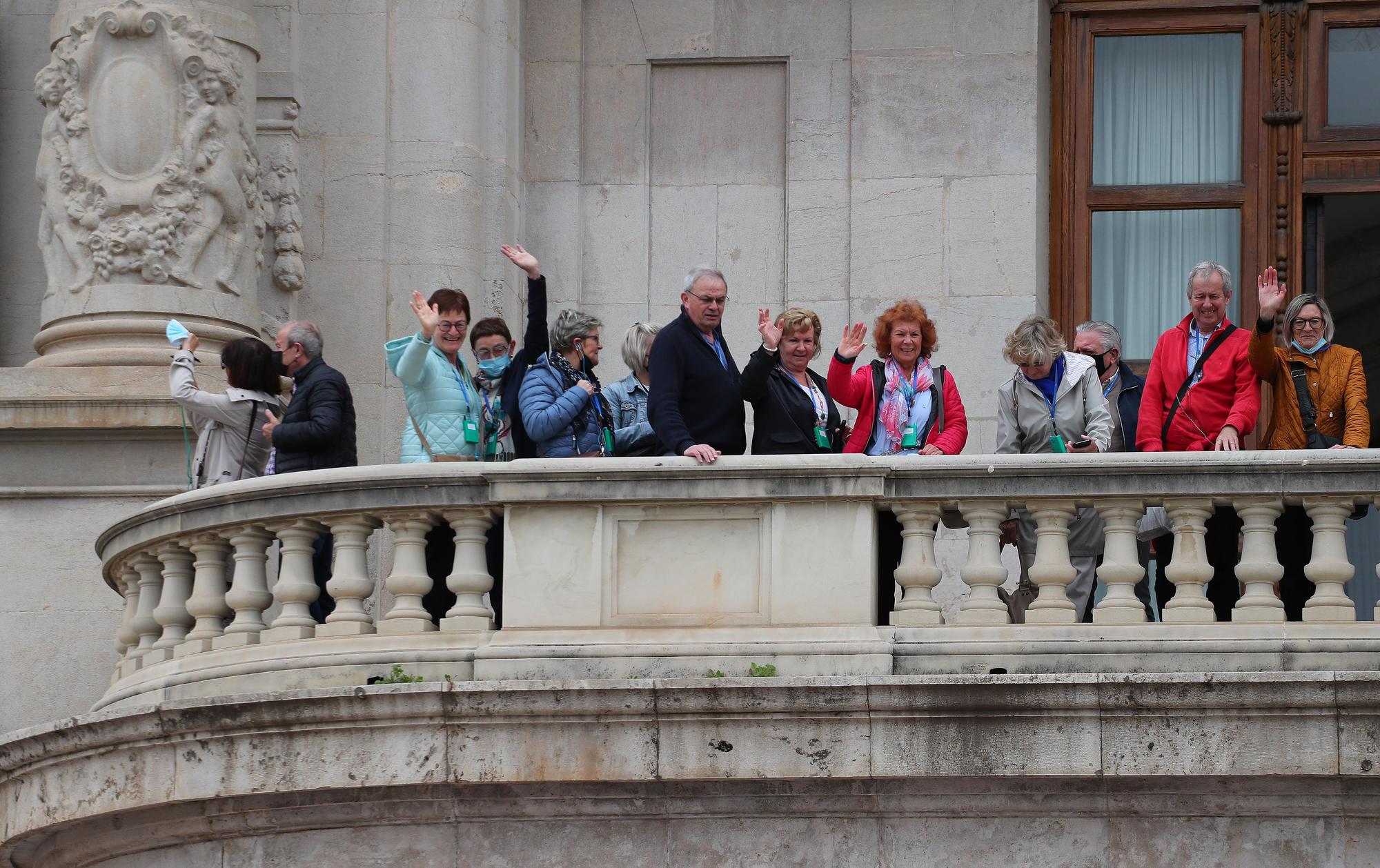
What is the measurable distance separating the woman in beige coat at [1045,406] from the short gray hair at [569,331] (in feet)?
6.88

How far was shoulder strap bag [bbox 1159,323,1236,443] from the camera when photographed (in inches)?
504

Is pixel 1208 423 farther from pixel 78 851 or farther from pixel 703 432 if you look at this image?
pixel 78 851

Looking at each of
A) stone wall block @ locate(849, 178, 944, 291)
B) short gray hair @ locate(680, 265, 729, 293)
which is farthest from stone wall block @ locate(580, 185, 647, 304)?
short gray hair @ locate(680, 265, 729, 293)

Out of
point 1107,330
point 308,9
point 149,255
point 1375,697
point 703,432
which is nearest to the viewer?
point 1375,697

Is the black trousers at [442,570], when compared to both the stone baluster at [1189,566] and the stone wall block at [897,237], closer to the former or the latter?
the stone baluster at [1189,566]

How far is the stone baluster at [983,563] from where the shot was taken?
38.4 ft

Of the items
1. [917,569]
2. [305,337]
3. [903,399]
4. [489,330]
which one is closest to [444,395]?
[489,330]

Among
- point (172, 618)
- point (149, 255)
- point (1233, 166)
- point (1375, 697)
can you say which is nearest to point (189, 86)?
point (149, 255)

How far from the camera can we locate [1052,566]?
11.7m

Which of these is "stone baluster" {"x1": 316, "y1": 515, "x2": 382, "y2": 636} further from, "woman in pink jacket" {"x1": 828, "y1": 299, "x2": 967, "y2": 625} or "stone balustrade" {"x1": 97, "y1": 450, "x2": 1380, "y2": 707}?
"woman in pink jacket" {"x1": 828, "y1": 299, "x2": 967, "y2": 625}

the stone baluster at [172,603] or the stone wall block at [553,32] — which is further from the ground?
the stone wall block at [553,32]

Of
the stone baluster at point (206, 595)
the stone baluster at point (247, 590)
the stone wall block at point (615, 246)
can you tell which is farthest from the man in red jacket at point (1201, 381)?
the stone wall block at point (615, 246)

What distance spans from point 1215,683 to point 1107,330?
2.90 metres

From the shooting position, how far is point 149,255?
1571 cm
